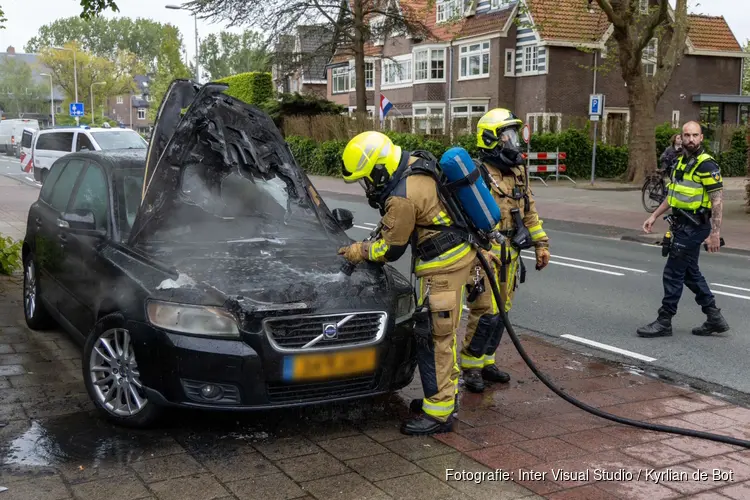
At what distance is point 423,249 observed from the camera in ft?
14.3

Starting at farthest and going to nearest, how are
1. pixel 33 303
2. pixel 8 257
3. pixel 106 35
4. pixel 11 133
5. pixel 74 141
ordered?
1. pixel 106 35
2. pixel 11 133
3. pixel 74 141
4. pixel 8 257
5. pixel 33 303

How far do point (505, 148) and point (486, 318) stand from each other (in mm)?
1117

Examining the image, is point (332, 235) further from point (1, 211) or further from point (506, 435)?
point (1, 211)

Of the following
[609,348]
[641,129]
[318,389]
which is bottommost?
[609,348]

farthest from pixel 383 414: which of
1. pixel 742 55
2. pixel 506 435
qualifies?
pixel 742 55

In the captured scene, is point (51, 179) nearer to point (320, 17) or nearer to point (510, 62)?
point (320, 17)

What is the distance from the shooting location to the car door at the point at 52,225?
224 inches

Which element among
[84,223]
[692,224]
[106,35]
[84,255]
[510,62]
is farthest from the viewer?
[106,35]

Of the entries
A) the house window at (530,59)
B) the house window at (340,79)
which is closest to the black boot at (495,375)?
→ the house window at (530,59)

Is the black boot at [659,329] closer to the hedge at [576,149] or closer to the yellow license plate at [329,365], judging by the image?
the yellow license plate at [329,365]

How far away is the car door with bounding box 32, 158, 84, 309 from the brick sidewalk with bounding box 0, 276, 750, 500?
73cm

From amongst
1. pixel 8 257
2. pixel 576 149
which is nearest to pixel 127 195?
pixel 8 257

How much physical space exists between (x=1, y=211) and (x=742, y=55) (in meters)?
37.3

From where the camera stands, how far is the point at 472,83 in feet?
135
